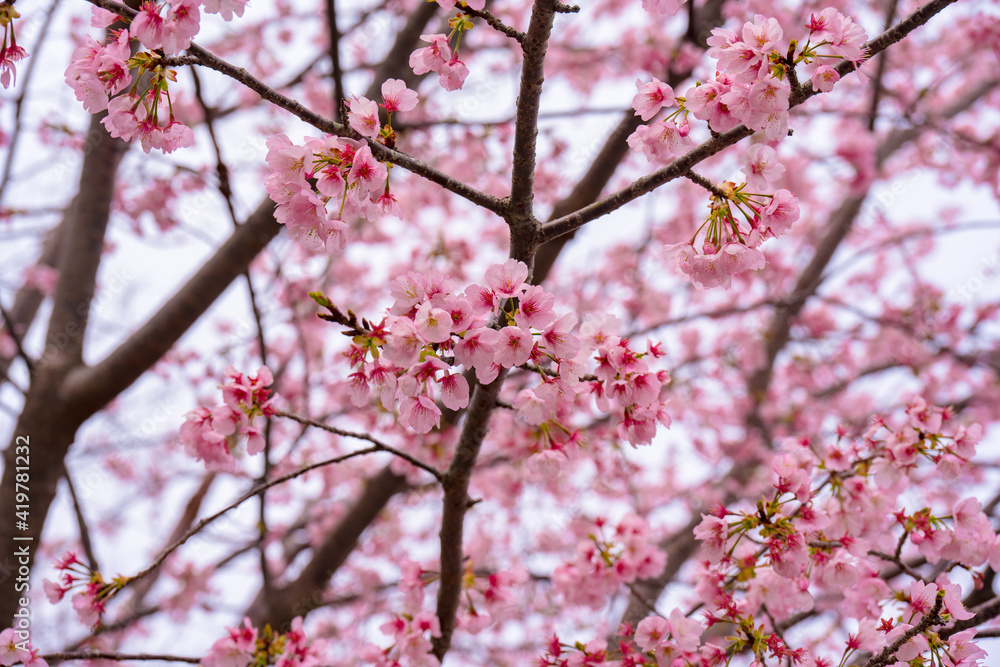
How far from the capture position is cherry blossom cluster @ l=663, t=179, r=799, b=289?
151 centimetres

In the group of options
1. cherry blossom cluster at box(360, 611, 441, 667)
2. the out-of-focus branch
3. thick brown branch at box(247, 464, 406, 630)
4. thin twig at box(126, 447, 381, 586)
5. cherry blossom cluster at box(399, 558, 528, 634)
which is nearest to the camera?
thin twig at box(126, 447, 381, 586)

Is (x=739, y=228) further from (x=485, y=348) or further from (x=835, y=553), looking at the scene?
(x=835, y=553)

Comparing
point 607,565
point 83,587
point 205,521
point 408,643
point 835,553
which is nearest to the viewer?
point 205,521

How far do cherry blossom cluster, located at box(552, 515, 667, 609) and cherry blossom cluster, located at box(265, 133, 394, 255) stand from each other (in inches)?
62.8

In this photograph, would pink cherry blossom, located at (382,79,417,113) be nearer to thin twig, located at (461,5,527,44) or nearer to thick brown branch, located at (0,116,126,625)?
thin twig, located at (461,5,527,44)

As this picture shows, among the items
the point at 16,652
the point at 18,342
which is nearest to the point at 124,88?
the point at 16,652

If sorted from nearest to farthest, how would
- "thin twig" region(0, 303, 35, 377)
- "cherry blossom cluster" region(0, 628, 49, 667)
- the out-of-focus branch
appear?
"cherry blossom cluster" region(0, 628, 49, 667), "thin twig" region(0, 303, 35, 377), the out-of-focus branch

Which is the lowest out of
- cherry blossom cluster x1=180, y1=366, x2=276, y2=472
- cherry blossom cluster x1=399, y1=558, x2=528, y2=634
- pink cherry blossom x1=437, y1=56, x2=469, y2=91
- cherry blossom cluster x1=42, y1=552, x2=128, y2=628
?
cherry blossom cluster x1=42, y1=552, x2=128, y2=628

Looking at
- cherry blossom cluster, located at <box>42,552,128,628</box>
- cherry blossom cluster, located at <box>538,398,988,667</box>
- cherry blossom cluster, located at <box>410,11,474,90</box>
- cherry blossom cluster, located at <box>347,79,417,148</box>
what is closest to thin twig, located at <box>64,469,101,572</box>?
cherry blossom cluster, located at <box>42,552,128,628</box>

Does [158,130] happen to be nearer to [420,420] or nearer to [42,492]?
[420,420]

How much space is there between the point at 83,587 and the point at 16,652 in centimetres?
28

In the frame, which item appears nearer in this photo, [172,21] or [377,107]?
[172,21]

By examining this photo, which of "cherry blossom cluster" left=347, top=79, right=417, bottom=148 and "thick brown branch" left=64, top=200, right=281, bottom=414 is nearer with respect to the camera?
"cherry blossom cluster" left=347, top=79, right=417, bottom=148

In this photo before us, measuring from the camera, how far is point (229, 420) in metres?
1.80
